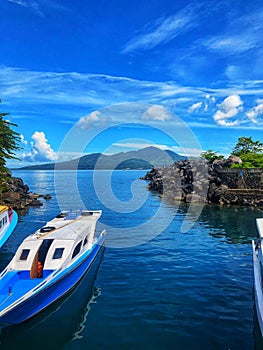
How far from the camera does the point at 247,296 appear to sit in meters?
16.3

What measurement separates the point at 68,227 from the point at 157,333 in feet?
37.3

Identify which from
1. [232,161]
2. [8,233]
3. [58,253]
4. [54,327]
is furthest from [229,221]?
[54,327]

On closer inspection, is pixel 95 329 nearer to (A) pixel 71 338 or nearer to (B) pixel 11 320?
(A) pixel 71 338

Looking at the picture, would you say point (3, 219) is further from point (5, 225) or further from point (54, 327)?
point (54, 327)

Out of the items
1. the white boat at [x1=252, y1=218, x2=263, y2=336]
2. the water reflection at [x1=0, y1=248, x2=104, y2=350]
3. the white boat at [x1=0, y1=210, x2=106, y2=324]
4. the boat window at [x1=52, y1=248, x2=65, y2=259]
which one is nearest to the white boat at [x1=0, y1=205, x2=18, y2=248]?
the white boat at [x1=0, y1=210, x2=106, y2=324]

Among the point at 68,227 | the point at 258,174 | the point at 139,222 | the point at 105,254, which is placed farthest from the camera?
the point at 258,174

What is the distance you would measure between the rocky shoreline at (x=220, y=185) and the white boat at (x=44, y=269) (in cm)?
3961

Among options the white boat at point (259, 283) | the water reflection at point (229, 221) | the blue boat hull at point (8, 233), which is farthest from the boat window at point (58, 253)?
the water reflection at point (229, 221)

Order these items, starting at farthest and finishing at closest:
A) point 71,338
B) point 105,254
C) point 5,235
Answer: point 5,235 < point 105,254 < point 71,338

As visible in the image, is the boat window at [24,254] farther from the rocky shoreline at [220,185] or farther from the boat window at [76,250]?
the rocky shoreline at [220,185]

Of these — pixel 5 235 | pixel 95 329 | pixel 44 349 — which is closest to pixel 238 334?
pixel 95 329

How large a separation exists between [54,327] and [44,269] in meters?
3.84

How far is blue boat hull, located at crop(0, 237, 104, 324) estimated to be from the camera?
41.4 ft

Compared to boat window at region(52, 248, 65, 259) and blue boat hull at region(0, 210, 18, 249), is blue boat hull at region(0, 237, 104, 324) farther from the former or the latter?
blue boat hull at region(0, 210, 18, 249)
